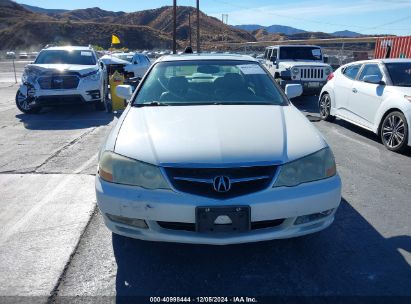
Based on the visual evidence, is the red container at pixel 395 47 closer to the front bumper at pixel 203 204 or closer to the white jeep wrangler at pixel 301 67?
the white jeep wrangler at pixel 301 67

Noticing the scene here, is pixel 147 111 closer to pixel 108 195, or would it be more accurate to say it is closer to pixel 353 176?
pixel 108 195

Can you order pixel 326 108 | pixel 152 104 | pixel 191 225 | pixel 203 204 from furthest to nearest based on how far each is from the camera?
1. pixel 326 108
2. pixel 152 104
3. pixel 191 225
4. pixel 203 204

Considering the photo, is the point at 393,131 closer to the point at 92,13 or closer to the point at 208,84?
the point at 208,84

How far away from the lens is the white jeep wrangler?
1186cm

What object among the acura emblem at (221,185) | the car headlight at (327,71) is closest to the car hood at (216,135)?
the acura emblem at (221,185)

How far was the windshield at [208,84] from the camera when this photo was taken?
4.14 meters

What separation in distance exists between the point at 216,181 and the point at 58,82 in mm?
8056

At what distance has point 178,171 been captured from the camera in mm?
2793

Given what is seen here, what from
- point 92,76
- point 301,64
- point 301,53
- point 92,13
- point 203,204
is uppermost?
point 92,13

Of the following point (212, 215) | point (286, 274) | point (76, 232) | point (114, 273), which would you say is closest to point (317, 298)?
point (286, 274)

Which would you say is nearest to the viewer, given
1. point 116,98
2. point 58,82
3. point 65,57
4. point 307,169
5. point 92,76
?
point 307,169

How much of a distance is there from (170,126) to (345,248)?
1830 mm

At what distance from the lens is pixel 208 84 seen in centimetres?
441

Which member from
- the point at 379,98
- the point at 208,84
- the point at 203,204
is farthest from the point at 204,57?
the point at 379,98
